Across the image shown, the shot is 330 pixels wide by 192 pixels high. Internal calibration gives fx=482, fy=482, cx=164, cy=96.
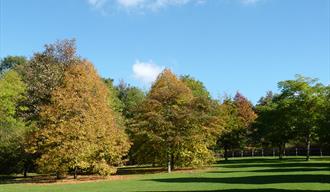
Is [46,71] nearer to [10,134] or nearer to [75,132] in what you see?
[10,134]

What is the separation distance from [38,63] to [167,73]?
12.3m

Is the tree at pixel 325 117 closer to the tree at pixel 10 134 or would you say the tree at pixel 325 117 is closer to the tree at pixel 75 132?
the tree at pixel 75 132

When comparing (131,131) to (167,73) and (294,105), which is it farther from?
(294,105)

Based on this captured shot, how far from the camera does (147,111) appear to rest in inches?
1698

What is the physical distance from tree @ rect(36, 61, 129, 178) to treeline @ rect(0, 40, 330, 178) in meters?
0.07

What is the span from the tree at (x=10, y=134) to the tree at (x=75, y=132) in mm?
7560

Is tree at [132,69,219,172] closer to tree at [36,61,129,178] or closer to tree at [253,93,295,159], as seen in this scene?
tree at [36,61,129,178]

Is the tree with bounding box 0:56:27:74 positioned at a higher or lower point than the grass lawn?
higher

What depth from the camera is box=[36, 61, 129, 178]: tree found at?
111 ft

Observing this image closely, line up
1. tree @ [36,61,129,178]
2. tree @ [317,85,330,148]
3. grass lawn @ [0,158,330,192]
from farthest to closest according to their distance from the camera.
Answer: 1. tree @ [317,85,330,148]
2. tree @ [36,61,129,178]
3. grass lawn @ [0,158,330,192]

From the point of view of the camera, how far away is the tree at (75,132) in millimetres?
33875

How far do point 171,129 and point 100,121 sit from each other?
8.21m

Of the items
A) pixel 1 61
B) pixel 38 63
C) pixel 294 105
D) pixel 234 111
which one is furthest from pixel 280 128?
pixel 1 61

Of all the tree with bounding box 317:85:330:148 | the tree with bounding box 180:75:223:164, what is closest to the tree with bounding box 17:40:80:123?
the tree with bounding box 180:75:223:164
